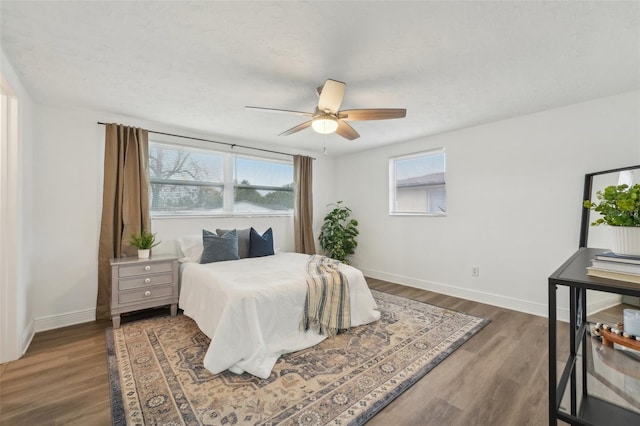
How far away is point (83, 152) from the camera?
3.04 m

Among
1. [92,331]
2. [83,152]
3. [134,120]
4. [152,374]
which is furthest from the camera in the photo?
[134,120]

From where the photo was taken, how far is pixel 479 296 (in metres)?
3.58

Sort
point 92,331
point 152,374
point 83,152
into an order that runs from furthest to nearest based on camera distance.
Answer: point 83,152 → point 92,331 → point 152,374

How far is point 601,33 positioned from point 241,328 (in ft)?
10.3

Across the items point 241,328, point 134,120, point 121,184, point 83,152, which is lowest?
point 241,328

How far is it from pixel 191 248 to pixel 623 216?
12.0 feet

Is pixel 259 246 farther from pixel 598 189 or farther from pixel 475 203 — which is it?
pixel 598 189

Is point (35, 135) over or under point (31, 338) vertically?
over

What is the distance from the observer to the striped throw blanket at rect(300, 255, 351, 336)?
8.07ft

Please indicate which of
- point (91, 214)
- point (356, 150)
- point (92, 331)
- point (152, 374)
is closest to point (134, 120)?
point (91, 214)

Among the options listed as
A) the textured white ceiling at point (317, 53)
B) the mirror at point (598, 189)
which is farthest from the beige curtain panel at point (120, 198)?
the mirror at point (598, 189)

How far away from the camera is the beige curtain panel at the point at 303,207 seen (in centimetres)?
471

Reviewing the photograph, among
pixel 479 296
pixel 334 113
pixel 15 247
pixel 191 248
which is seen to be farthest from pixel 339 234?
pixel 15 247

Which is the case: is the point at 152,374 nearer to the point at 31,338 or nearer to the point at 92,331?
the point at 92,331
